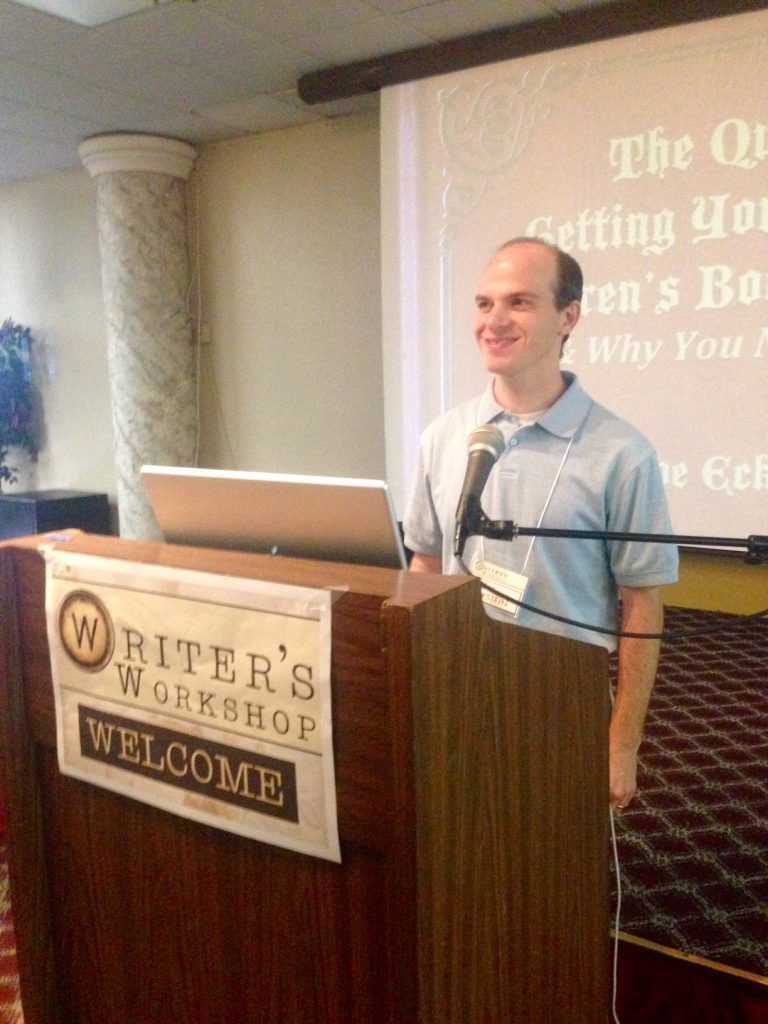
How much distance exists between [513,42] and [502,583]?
2.75m

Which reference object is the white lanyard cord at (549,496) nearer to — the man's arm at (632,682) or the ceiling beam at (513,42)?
the man's arm at (632,682)

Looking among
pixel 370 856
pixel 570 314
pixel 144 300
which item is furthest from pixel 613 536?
pixel 144 300

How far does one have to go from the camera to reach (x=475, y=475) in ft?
3.42

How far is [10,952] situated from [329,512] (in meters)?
1.51

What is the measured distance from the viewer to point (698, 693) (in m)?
2.92

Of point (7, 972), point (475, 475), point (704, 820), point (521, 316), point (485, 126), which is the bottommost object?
point (7, 972)

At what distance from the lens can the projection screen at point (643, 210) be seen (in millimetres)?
2982

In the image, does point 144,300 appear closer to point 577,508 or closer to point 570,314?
point 570,314

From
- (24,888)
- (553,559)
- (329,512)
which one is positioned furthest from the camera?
(553,559)

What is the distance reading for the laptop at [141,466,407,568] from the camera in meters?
0.88

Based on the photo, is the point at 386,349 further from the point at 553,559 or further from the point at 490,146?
the point at 553,559

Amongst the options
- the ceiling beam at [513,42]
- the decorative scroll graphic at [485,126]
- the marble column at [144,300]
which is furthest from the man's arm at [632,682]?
the marble column at [144,300]

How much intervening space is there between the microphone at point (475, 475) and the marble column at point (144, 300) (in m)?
3.71

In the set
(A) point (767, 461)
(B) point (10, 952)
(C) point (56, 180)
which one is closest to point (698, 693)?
(A) point (767, 461)
